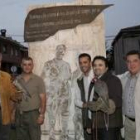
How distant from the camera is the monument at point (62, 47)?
7.46 metres

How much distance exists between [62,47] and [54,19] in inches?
21.4

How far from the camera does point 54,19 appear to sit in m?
7.64

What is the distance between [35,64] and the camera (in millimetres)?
7715

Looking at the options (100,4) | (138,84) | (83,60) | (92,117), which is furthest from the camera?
(100,4)

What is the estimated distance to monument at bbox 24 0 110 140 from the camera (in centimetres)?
746

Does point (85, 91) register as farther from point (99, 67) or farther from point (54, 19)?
point (54, 19)

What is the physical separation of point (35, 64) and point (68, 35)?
0.82m

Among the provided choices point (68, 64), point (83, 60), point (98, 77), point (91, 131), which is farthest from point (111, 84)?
point (68, 64)

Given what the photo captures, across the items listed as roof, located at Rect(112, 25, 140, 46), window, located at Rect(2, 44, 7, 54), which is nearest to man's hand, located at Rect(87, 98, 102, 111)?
roof, located at Rect(112, 25, 140, 46)

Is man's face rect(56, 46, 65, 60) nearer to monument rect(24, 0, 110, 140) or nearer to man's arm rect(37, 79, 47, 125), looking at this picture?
monument rect(24, 0, 110, 140)

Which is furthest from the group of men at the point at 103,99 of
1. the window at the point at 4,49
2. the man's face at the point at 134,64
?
the window at the point at 4,49

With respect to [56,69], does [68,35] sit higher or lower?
higher

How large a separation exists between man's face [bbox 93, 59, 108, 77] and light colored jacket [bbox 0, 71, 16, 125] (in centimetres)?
175

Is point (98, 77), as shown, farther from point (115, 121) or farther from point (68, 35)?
point (68, 35)
